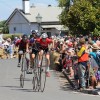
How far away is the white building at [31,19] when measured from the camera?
88.6m

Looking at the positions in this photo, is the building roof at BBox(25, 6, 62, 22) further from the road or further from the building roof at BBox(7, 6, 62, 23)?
the road

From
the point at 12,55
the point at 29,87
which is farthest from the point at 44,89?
the point at 12,55

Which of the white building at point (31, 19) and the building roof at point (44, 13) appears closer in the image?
the white building at point (31, 19)

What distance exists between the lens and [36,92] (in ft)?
61.6

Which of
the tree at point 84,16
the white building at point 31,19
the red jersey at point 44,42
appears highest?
the white building at point 31,19

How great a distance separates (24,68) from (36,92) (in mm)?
2368

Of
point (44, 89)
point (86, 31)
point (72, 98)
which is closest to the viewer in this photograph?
point (72, 98)

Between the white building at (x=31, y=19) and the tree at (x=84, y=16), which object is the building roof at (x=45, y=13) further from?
the tree at (x=84, y=16)

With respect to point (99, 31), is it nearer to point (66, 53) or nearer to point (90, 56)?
point (66, 53)

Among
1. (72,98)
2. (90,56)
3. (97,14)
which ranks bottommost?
(72,98)

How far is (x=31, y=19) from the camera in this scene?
90375 mm

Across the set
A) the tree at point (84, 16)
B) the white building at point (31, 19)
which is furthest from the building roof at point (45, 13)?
the tree at point (84, 16)

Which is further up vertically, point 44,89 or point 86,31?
point 86,31

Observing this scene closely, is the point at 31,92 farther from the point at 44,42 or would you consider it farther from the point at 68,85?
the point at 68,85
